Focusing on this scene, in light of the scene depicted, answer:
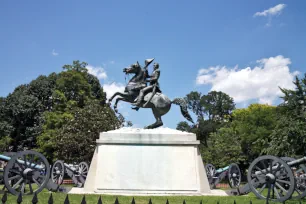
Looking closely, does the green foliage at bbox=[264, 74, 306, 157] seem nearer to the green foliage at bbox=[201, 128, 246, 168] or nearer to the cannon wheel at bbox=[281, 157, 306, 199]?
the cannon wheel at bbox=[281, 157, 306, 199]

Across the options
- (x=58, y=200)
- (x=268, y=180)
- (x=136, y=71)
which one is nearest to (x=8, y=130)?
(x=136, y=71)

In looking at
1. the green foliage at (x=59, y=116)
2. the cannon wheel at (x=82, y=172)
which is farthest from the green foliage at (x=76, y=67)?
the cannon wheel at (x=82, y=172)

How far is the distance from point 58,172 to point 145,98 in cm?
683

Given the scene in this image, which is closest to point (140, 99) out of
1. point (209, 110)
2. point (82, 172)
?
point (82, 172)

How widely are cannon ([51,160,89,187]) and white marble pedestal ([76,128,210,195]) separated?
4.75 meters

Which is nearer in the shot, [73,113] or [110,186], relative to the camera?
[110,186]

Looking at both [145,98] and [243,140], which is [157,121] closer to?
[145,98]

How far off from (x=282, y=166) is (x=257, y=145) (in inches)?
1006

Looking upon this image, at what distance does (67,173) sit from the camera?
17344 millimetres

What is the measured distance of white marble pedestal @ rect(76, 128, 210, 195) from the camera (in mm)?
11867

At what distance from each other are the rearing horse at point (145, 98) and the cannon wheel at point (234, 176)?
581 cm

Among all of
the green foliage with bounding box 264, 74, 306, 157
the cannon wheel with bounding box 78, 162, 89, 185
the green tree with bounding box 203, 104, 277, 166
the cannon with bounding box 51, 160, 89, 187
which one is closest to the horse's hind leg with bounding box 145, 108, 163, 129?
the cannon with bounding box 51, 160, 89, 187

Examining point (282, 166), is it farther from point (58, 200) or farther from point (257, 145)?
point (257, 145)

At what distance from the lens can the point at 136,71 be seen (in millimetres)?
14141
